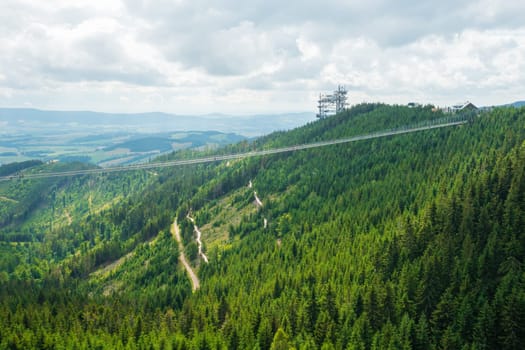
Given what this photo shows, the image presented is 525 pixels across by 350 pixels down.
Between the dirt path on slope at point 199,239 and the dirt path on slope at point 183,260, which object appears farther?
the dirt path on slope at point 199,239

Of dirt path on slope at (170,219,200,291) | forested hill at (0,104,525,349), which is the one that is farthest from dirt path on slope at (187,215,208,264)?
dirt path on slope at (170,219,200,291)

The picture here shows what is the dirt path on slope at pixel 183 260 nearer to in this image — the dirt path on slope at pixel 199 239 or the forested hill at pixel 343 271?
the forested hill at pixel 343 271

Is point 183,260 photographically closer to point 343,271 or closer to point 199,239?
point 199,239

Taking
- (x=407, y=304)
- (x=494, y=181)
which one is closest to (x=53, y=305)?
(x=407, y=304)

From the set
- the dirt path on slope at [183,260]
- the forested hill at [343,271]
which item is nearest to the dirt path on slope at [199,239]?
the forested hill at [343,271]

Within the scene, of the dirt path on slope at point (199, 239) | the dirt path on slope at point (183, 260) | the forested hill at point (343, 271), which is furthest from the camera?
the dirt path on slope at point (199, 239)

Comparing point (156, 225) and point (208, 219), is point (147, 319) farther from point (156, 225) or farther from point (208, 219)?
point (156, 225)

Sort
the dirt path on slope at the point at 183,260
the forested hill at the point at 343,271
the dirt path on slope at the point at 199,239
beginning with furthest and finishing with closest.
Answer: the dirt path on slope at the point at 199,239, the dirt path on slope at the point at 183,260, the forested hill at the point at 343,271

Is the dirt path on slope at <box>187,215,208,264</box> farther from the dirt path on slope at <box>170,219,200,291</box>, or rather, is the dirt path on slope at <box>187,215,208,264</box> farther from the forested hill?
the dirt path on slope at <box>170,219,200,291</box>
